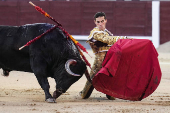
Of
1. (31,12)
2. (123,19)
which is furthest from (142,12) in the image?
(31,12)

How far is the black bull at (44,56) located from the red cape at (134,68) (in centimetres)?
28

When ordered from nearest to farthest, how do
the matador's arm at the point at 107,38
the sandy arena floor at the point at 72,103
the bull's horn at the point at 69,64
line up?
1. the sandy arena floor at the point at 72,103
2. the bull's horn at the point at 69,64
3. the matador's arm at the point at 107,38

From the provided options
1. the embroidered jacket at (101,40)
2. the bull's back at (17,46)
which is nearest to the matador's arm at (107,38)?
the embroidered jacket at (101,40)

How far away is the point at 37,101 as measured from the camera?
13.7ft

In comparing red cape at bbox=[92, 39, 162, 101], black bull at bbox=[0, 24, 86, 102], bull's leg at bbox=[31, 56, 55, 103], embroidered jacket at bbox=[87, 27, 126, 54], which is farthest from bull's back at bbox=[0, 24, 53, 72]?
red cape at bbox=[92, 39, 162, 101]

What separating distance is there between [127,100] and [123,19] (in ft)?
30.8

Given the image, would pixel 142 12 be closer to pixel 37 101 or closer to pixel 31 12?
pixel 31 12

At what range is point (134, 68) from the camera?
4.12 metres

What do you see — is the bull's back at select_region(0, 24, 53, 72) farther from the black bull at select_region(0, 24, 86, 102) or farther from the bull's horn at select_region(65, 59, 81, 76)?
the bull's horn at select_region(65, 59, 81, 76)

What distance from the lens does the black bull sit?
4.14m

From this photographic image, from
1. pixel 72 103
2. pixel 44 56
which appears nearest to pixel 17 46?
pixel 44 56

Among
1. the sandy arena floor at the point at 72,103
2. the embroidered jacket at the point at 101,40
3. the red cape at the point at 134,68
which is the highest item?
the embroidered jacket at the point at 101,40

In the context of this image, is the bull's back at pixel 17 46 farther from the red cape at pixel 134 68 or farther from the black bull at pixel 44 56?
the red cape at pixel 134 68

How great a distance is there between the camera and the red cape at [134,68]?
161 inches
